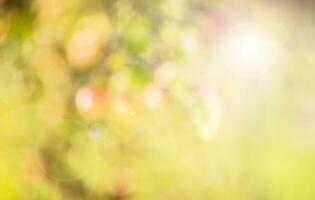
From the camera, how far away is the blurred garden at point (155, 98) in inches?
36.8

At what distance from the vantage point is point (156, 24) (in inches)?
37.9

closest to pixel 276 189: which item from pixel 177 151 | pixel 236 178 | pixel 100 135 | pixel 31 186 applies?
pixel 236 178

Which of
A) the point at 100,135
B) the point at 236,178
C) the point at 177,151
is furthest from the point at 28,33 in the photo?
the point at 236,178

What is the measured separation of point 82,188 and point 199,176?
0.72 feet

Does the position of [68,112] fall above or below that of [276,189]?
above

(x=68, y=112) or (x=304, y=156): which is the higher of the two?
(x=68, y=112)

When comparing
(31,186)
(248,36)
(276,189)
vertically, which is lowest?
(276,189)

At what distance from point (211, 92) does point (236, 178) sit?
165 millimetres

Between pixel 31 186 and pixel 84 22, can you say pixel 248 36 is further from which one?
pixel 31 186

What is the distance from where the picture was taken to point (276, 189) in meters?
0.92

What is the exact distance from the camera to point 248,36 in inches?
37.6

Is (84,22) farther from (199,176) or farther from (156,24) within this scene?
(199,176)

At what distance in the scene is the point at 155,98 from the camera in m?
0.96

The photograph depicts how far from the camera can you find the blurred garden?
3.07ft
